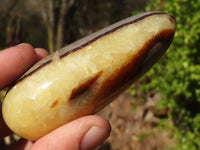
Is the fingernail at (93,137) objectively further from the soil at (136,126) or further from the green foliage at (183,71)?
the soil at (136,126)

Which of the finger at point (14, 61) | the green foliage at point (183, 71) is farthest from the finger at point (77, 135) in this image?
the green foliage at point (183, 71)

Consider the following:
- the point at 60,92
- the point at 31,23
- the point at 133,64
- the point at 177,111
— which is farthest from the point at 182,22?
the point at 31,23

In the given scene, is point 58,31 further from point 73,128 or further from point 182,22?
point 73,128

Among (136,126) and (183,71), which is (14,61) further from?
(136,126)

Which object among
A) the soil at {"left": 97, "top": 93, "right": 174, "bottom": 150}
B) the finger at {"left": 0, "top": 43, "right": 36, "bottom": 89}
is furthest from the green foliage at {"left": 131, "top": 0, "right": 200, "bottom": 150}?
the finger at {"left": 0, "top": 43, "right": 36, "bottom": 89}

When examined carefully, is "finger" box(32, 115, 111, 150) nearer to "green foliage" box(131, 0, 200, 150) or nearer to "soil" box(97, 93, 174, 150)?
"green foliage" box(131, 0, 200, 150)
